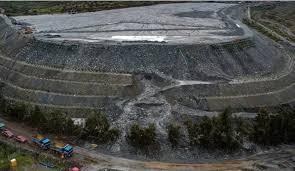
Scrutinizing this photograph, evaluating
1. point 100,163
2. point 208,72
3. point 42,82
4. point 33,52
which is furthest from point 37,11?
point 100,163

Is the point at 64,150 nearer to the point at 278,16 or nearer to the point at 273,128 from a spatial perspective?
the point at 273,128

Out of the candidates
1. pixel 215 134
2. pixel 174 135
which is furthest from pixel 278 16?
pixel 174 135

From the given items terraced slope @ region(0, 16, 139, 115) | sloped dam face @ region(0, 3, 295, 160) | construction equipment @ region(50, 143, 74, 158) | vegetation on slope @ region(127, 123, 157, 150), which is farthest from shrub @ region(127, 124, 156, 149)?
terraced slope @ region(0, 16, 139, 115)

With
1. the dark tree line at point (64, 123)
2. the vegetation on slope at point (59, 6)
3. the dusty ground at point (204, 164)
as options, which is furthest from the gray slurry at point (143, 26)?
the dusty ground at point (204, 164)

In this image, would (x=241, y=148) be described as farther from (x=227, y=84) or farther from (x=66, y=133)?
(x=66, y=133)

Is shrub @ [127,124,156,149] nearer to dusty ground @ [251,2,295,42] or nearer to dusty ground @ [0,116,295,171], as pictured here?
dusty ground @ [0,116,295,171]
